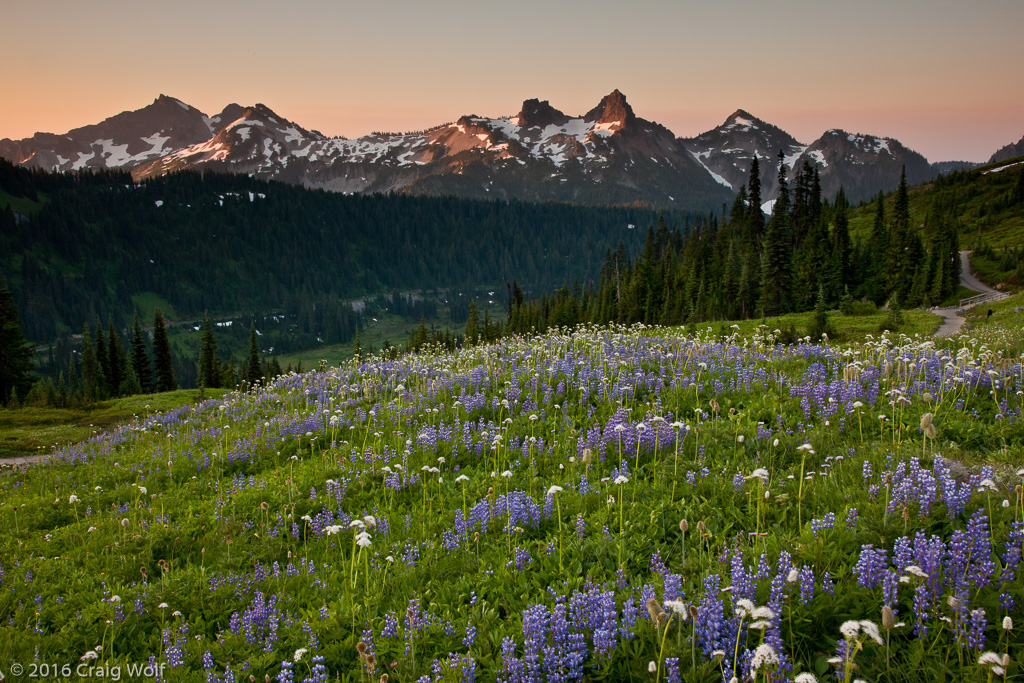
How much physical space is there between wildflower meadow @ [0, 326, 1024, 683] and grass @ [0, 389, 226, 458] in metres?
12.0

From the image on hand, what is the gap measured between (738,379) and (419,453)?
6883mm

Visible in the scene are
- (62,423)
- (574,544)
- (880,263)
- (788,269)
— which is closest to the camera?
(574,544)

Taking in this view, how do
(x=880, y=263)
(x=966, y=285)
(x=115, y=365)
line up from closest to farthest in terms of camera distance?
(x=966, y=285) < (x=880, y=263) < (x=115, y=365)

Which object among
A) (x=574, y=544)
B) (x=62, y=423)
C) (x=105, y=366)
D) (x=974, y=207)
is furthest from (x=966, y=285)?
(x=105, y=366)

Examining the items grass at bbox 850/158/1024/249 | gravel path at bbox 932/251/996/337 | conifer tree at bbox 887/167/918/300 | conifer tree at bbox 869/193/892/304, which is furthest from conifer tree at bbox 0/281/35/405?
grass at bbox 850/158/1024/249

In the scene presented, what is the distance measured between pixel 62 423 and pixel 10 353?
3292cm

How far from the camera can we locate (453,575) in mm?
5934

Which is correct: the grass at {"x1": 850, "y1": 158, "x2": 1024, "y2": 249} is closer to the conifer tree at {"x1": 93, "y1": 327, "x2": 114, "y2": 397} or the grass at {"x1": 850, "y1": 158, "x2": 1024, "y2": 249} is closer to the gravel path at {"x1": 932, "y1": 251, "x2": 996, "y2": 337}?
the gravel path at {"x1": 932, "y1": 251, "x2": 996, "y2": 337}

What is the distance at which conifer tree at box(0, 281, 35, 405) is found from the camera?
53188mm

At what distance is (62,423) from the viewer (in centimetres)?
3231

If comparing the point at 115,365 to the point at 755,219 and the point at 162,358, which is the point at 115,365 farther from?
the point at 755,219

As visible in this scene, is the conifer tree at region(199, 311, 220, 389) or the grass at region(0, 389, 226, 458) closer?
the grass at region(0, 389, 226, 458)

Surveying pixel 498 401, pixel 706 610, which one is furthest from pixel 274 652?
pixel 498 401

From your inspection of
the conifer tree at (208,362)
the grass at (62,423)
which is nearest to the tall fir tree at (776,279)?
the grass at (62,423)
